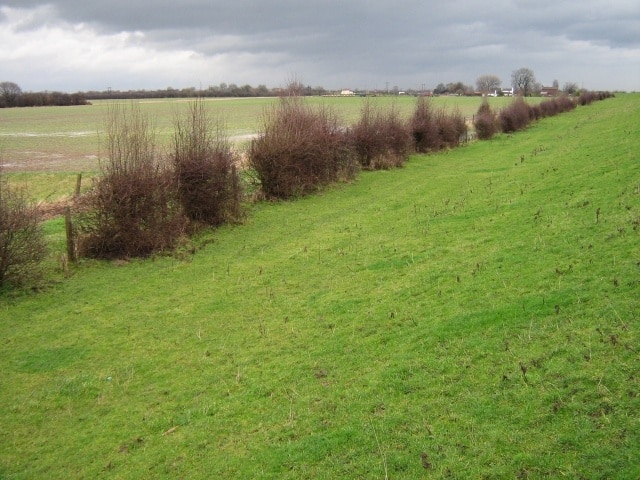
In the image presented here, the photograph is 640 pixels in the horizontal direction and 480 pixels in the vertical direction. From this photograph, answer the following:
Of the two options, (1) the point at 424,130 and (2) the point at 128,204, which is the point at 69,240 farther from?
(1) the point at 424,130

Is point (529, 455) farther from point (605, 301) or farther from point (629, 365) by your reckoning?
point (605, 301)

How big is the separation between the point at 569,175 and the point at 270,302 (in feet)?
36.2

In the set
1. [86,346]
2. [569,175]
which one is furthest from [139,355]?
[569,175]

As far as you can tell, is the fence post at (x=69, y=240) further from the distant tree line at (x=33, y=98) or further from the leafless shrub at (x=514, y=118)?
the distant tree line at (x=33, y=98)

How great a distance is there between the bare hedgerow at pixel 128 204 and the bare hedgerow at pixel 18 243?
1999mm

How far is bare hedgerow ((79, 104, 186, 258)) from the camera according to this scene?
49.5 feet

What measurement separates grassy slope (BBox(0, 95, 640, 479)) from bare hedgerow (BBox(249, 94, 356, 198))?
27.2 feet

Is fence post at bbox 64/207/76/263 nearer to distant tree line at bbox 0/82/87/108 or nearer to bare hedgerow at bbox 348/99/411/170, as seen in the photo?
bare hedgerow at bbox 348/99/411/170

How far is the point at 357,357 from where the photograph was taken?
7941mm

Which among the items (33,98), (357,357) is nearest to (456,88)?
→ (33,98)

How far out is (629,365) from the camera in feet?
18.4

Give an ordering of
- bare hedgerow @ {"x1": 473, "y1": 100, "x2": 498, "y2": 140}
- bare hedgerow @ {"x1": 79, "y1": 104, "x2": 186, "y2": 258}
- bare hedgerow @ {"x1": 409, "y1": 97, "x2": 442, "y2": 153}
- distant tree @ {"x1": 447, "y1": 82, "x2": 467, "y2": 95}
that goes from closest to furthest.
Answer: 1. bare hedgerow @ {"x1": 79, "y1": 104, "x2": 186, "y2": 258}
2. bare hedgerow @ {"x1": 409, "y1": 97, "x2": 442, "y2": 153}
3. bare hedgerow @ {"x1": 473, "y1": 100, "x2": 498, "y2": 140}
4. distant tree @ {"x1": 447, "y1": 82, "x2": 467, "y2": 95}

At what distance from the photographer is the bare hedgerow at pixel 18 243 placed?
12297 mm

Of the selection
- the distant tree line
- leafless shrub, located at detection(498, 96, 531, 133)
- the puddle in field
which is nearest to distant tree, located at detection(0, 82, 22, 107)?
the distant tree line
